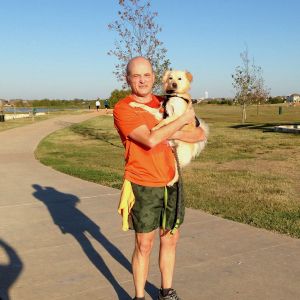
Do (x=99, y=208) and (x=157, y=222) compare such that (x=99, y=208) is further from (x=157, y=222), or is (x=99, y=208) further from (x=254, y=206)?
(x=157, y=222)

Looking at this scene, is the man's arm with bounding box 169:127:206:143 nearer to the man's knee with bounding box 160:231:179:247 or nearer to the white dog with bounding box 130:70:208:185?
the white dog with bounding box 130:70:208:185

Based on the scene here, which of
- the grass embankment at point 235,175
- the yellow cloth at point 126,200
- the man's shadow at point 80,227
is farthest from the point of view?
the grass embankment at point 235,175

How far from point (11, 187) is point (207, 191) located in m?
3.65

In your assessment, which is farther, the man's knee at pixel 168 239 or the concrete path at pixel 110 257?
the concrete path at pixel 110 257

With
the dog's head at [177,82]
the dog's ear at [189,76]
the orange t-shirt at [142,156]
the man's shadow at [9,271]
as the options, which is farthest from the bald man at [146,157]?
the man's shadow at [9,271]

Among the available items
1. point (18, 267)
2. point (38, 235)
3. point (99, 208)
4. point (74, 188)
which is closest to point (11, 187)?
point (74, 188)

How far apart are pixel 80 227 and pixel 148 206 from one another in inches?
106

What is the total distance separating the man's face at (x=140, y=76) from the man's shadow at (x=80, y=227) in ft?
5.47

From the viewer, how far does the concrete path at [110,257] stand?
3.62 m

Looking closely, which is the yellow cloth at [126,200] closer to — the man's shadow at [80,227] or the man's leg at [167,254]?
the man's leg at [167,254]

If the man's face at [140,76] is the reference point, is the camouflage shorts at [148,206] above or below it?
below

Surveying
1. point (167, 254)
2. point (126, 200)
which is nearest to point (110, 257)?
point (167, 254)

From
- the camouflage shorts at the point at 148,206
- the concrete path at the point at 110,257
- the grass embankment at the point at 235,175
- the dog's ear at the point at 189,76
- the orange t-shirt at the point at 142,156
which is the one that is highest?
the dog's ear at the point at 189,76

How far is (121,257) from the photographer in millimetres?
4422
